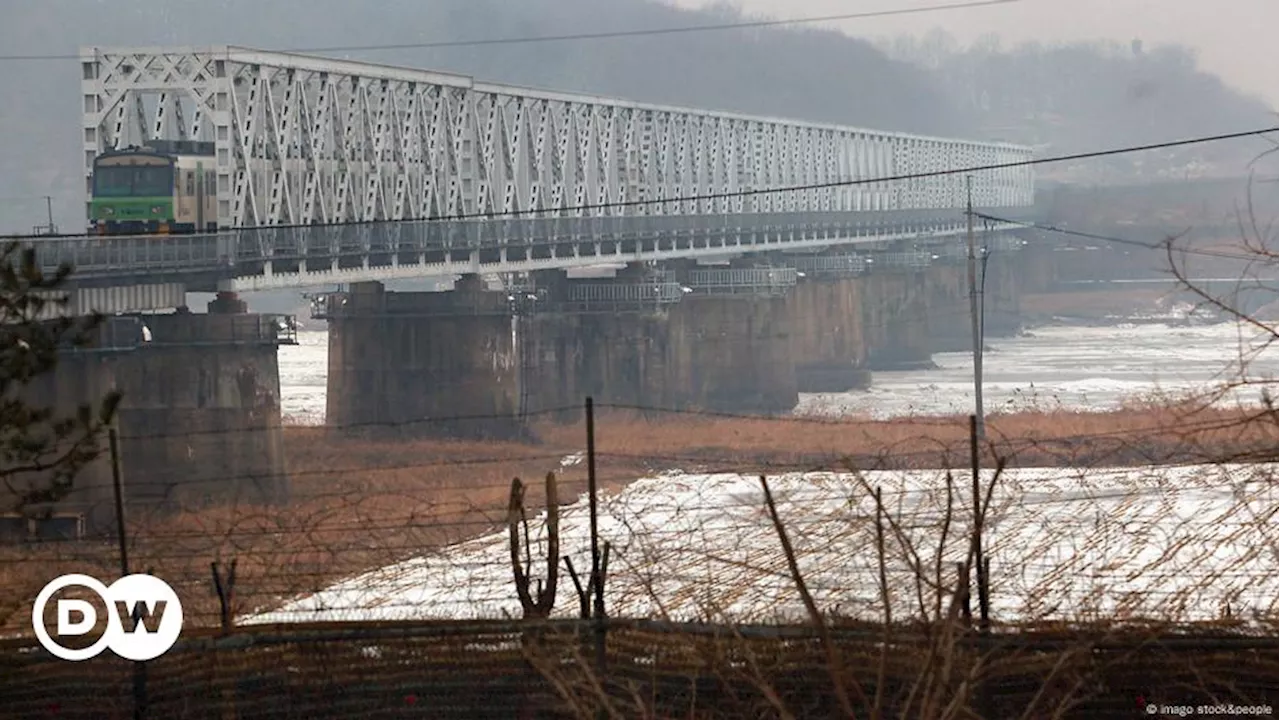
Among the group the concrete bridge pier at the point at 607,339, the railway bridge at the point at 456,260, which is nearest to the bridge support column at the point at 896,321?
the railway bridge at the point at 456,260

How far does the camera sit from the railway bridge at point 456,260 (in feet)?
165

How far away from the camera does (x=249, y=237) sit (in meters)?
56.8

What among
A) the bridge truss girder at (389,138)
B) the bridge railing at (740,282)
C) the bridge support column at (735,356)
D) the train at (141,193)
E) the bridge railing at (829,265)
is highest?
the bridge truss girder at (389,138)

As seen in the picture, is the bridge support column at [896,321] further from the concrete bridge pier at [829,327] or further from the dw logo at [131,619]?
the dw logo at [131,619]

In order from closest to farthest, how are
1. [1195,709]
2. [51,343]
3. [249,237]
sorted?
[1195,709]
[51,343]
[249,237]

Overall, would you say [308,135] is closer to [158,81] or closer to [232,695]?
[158,81]

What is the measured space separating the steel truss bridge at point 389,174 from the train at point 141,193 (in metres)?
1.58

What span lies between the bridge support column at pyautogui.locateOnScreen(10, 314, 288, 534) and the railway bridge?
0.25 feet

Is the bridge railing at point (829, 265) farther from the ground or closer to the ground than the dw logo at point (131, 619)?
farther from the ground

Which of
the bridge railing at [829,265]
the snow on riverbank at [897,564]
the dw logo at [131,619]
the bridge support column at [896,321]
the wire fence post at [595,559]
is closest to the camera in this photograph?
the wire fence post at [595,559]

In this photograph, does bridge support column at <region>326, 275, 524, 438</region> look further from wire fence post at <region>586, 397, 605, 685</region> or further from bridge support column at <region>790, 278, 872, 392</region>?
wire fence post at <region>586, 397, 605, 685</region>

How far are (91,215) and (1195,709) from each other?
46129 millimetres

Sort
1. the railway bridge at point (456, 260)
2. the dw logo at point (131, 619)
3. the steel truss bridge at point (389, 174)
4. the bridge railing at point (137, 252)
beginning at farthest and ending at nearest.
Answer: the steel truss bridge at point (389, 174)
the railway bridge at point (456, 260)
the bridge railing at point (137, 252)
the dw logo at point (131, 619)

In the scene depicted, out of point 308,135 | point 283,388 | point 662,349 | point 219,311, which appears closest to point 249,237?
point 219,311
